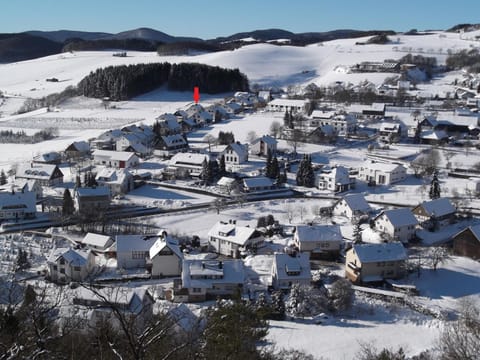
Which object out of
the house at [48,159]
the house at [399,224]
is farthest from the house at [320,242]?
the house at [48,159]

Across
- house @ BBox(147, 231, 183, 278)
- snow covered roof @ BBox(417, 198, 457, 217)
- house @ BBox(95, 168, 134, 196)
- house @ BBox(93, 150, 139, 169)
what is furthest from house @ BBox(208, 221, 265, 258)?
house @ BBox(93, 150, 139, 169)

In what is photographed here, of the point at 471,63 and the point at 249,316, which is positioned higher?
the point at 471,63

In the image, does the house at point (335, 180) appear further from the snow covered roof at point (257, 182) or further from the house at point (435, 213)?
the house at point (435, 213)

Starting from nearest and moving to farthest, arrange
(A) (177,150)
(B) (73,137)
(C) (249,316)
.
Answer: (C) (249,316) < (A) (177,150) < (B) (73,137)

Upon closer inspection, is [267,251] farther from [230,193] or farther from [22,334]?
[22,334]

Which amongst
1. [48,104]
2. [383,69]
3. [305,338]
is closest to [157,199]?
[305,338]

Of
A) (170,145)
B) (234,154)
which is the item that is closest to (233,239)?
(234,154)
